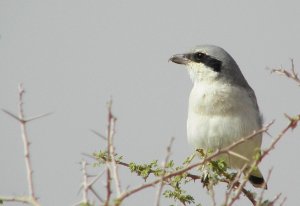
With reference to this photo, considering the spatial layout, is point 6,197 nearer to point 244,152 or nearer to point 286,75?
point 286,75

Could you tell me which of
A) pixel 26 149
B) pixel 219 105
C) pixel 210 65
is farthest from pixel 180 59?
pixel 26 149

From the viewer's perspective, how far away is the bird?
6.34 metres

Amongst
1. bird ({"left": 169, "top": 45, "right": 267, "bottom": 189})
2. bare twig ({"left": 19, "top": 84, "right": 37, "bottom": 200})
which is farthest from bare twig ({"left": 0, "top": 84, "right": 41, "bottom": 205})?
bird ({"left": 169, "top": 45, "right": 267, "bottom": 189})

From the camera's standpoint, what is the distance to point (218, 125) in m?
6.37

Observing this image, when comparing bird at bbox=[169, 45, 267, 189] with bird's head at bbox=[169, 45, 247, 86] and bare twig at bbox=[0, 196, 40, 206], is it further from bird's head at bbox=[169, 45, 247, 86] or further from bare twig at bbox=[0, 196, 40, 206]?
bare twig at bbox=[0, 196, 40, 206]

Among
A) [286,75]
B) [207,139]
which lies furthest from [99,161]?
[207,139]

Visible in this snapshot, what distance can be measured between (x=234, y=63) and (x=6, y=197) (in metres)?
4.88

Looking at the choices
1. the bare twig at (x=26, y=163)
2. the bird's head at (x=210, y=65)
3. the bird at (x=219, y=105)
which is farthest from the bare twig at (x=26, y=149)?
the bird's head at (x=210, y=65)

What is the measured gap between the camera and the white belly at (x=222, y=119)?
632cm

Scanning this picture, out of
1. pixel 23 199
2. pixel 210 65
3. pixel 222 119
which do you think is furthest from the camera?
pixel 210 65

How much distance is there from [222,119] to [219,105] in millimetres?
164

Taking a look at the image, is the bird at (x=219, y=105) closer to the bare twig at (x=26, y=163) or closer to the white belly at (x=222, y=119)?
the white belly at (x=222, y=119)

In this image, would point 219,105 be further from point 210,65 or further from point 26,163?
point 26,163

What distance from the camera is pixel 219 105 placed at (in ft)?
21.2
